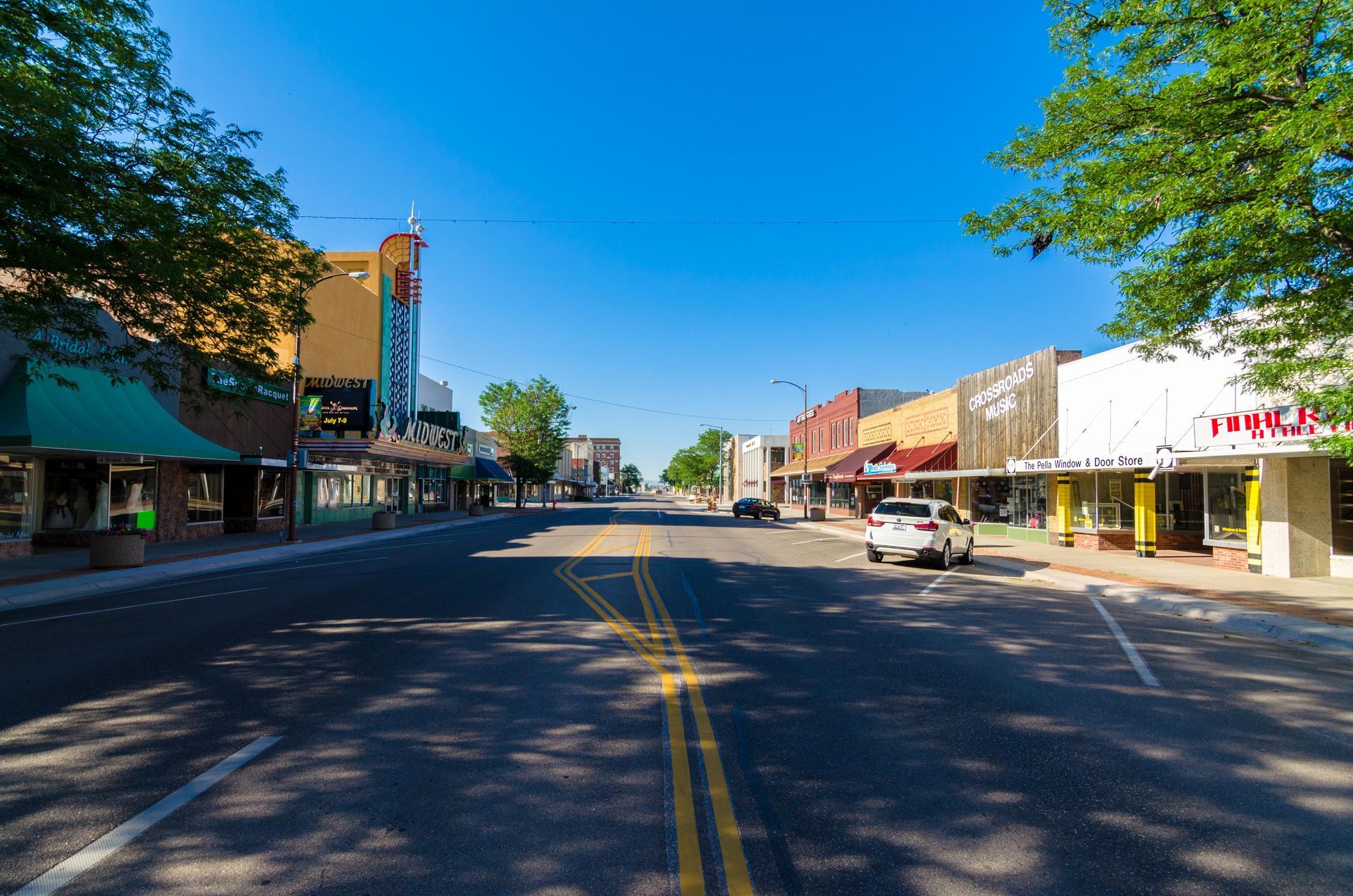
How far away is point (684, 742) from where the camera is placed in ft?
16.2

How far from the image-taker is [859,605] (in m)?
11.1

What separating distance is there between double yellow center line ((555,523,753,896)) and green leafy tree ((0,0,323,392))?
7.93 meters

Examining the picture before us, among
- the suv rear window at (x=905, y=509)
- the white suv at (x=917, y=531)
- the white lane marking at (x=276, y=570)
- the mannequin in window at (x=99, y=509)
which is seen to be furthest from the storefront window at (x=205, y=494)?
the suv rear window at (x=905, y=509)

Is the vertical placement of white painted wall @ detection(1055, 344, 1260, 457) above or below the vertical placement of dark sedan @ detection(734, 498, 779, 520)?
above

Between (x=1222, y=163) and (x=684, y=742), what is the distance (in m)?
9.75

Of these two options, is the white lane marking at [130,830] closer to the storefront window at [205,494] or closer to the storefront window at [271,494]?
the storefront window at [205,494]

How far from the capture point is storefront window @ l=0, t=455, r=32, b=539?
17.6 metres

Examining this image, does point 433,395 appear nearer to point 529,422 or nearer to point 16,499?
point 529,422

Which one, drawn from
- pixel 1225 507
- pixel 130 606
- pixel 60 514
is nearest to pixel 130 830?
pixel 130 606

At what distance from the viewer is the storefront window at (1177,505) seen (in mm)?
22141

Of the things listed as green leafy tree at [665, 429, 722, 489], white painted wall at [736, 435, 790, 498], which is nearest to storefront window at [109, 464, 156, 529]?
white painted wall at [736, 435, 790, 498]

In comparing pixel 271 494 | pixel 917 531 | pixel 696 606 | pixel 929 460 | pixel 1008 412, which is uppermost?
pixel 1008 412

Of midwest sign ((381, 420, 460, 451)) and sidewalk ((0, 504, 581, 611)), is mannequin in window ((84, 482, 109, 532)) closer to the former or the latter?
sidewalk ((0, 504, 581, 611))

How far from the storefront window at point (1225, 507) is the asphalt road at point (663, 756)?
1060 cm
